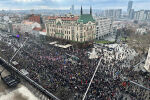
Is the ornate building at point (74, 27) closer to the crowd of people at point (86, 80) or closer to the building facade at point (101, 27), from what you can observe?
the building facade at point (101, 27)

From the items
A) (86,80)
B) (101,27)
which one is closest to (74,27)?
(101,27)

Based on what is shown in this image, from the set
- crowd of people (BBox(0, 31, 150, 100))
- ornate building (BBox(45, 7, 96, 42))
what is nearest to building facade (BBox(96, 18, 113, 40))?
ornate building (BBox(45, 7, 96, 42))

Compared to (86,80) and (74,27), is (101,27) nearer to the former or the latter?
(74,27)

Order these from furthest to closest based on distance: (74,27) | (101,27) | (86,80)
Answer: (101,27) < (74,27) < (86,80)

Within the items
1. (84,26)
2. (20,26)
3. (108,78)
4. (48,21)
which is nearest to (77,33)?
(84,26)

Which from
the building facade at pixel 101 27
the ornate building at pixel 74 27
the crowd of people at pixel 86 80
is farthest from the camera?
the building facade at pixel 101 27

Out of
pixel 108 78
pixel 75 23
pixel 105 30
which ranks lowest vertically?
pixel 108 78

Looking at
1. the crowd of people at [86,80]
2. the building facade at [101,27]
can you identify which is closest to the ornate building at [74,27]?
the building facade at [101,27]

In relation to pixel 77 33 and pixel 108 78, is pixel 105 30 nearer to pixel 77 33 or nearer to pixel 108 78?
pixel 77 33
